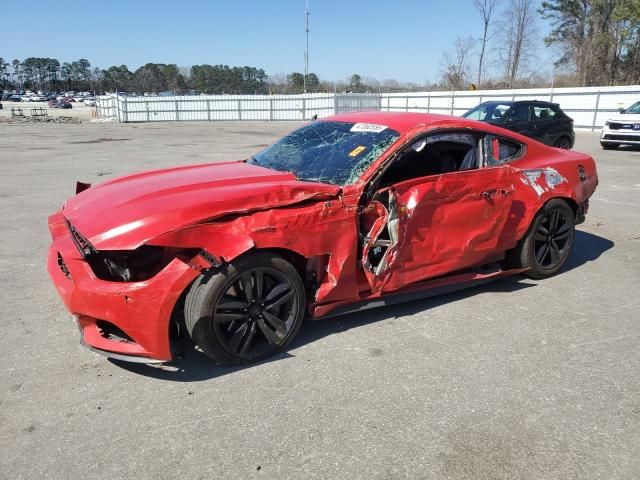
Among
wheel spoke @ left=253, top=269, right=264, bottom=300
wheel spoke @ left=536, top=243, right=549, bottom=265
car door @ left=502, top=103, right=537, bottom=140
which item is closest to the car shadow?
wheel spoke @ left=536, top=243, right=549, bottom=265

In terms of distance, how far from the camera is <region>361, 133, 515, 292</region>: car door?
11.7ft

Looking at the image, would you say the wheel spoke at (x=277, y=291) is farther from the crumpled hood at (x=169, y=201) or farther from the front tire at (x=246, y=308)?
the crumpled hood at (x=169, y=201)

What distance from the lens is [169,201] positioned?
122 inches

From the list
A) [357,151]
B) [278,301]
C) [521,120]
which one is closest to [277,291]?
[278,301]

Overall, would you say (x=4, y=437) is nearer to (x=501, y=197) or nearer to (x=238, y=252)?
(x=238, y=252)

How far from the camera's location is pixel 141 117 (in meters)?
35.6

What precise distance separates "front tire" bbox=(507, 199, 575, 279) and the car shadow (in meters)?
0.20

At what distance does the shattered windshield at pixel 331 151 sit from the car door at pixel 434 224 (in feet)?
1.07

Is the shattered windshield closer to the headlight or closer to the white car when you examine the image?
the headlight

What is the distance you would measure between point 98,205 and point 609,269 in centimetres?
487

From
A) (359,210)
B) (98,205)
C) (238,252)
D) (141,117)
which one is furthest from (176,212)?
(141,117)

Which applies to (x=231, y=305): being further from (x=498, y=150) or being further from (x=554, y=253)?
(x=554, y=253)

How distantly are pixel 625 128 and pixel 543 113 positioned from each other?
14.8ft

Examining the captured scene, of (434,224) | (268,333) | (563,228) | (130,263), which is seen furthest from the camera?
(563,228)
